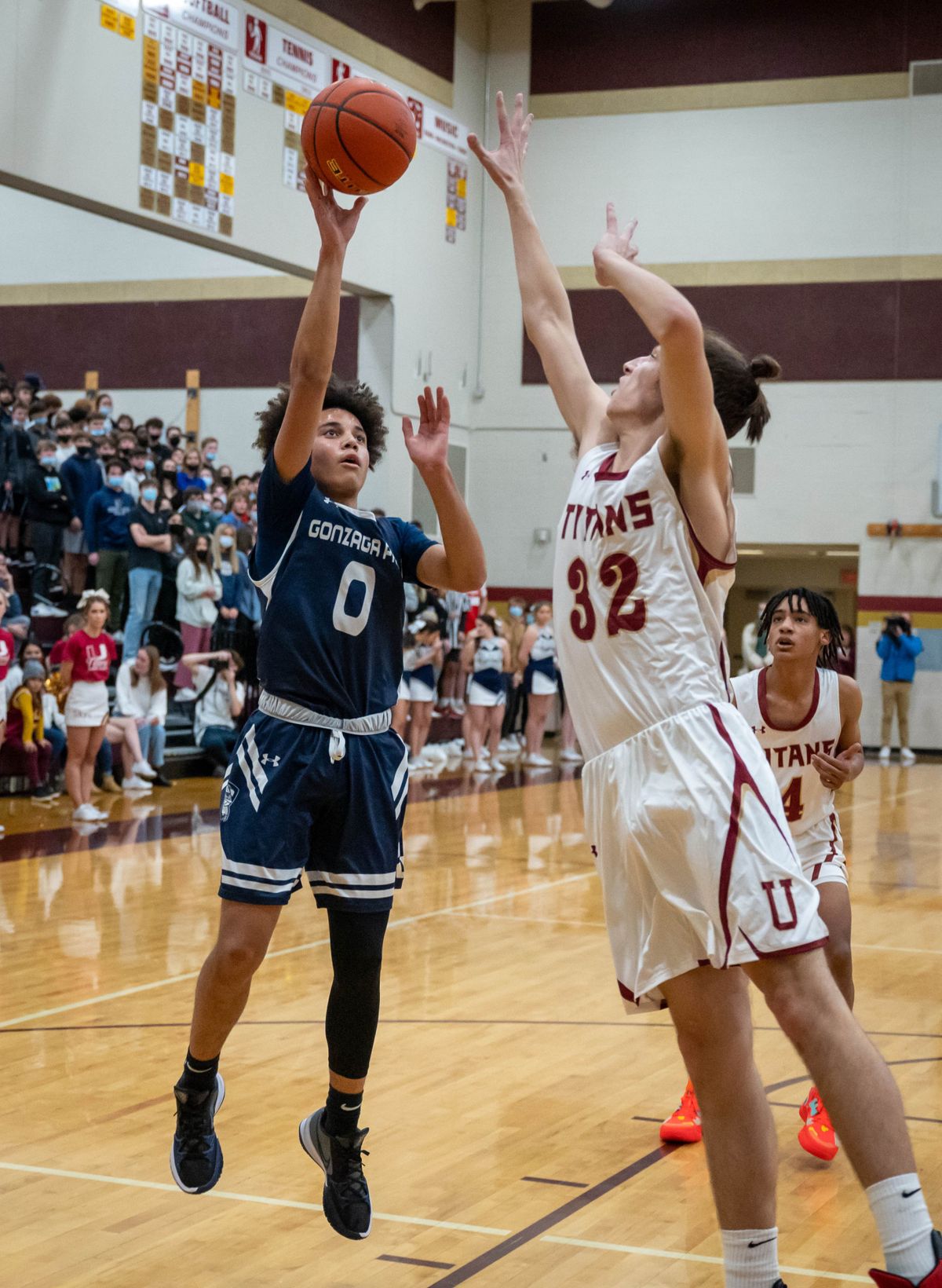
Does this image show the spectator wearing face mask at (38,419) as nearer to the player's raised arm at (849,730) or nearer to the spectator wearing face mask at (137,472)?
the spectator wearing face mask at (137,472)

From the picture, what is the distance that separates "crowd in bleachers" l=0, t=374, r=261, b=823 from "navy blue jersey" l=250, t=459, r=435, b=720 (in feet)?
26.6

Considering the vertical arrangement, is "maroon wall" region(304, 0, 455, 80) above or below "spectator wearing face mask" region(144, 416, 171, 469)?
above

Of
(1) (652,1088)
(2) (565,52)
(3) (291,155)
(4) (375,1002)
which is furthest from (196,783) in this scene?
(2) (565,52)

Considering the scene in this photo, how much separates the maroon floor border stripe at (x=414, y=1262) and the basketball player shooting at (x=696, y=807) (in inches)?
35.9

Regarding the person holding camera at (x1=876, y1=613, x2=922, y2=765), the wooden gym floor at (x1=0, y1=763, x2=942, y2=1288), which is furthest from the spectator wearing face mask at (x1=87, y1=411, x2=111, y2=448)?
the person holding camera at (x1=876, y1=613, x2=922, y2=765)

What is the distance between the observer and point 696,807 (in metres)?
2.76

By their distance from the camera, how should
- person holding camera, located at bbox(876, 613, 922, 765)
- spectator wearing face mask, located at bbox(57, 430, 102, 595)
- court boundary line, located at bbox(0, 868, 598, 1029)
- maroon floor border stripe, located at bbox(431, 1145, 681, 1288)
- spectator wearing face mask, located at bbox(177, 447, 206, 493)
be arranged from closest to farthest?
maroon floor border stripe, located at bbox(431, 1145, 681, 1288), court boundary line, located at bbox(0, 868, 598, 1029), spectator wearing face mask, located at bbox(57, 430, 102, 595), spectator wearing face mask, located at bbox(177, 447, 206, 493), person holding camera, located at bbox(876, 613, 922, 765)

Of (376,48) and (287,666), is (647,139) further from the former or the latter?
(287,666)

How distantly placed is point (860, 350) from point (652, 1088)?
17.0 meters

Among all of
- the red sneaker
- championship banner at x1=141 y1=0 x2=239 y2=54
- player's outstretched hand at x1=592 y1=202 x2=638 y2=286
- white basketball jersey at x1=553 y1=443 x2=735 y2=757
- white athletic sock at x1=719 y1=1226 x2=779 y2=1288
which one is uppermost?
championship banner at x1=141 y1=0 x2=239 y2=54

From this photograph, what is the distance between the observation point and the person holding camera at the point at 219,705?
13633 millimetres

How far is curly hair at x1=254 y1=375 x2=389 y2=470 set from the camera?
379cm

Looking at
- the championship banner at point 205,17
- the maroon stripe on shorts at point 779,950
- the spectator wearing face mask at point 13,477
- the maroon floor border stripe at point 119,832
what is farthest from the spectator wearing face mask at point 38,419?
the maroon stripe on shorts at point 779,950

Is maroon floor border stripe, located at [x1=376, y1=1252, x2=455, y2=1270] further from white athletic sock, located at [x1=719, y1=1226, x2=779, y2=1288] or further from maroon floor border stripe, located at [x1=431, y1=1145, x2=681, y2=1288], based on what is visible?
white athletic sock, located at [x1=719, y1=1226, x2=779, y2=1288]
